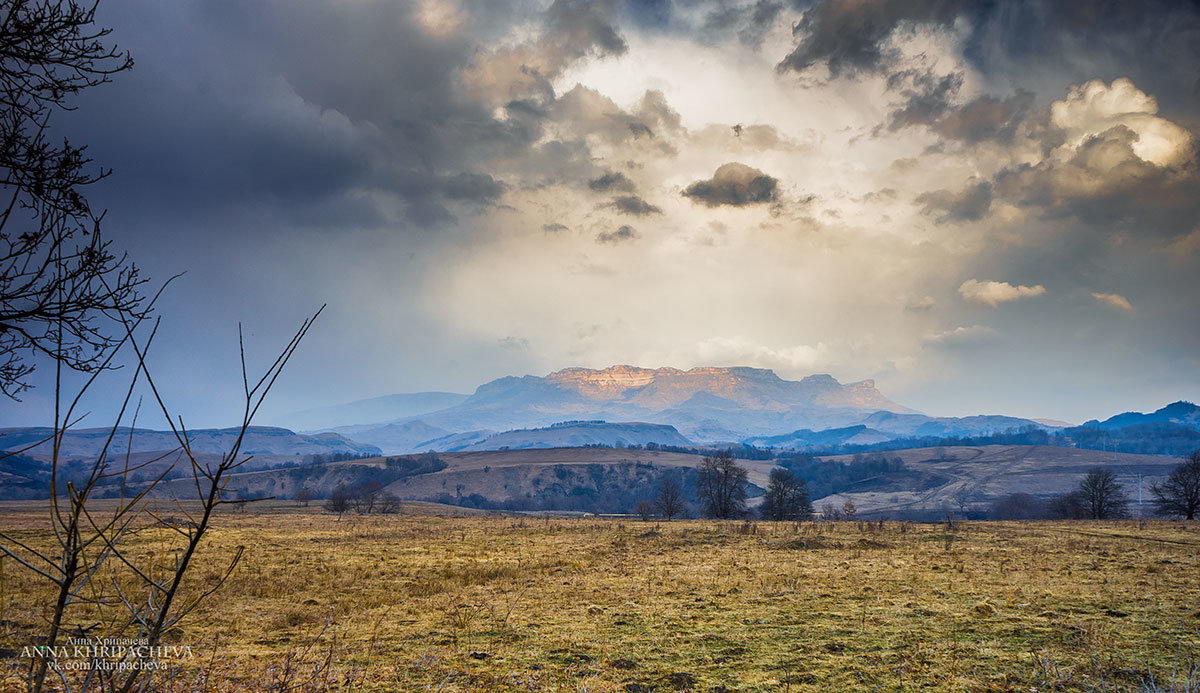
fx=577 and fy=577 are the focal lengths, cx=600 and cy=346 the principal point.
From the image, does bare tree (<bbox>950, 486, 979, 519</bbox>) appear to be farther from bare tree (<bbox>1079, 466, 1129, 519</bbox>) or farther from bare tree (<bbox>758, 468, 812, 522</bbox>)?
bare tree (<bbox>758, 468, 812, 522</bbox>)

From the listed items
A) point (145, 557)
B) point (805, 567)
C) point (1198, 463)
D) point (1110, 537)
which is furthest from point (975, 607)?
point (1198, 463)

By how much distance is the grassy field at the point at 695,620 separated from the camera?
1006 centimetres

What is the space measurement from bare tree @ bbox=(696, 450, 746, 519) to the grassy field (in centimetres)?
4430

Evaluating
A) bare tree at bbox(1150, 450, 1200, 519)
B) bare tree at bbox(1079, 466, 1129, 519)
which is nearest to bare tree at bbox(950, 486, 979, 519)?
bare tree at bbox(1079, 466, 1129, 519)

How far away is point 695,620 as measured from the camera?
14547 mm

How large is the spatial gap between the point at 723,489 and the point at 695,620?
61.0m

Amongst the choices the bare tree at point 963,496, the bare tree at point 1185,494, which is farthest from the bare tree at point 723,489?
the bare tree at point 963,496

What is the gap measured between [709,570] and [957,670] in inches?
515

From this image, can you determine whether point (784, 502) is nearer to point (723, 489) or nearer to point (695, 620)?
point (723, 489)

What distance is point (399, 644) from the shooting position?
41.9 feet

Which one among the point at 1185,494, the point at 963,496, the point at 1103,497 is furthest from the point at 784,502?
the point at 963,496

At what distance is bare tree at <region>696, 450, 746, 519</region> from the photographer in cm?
7262

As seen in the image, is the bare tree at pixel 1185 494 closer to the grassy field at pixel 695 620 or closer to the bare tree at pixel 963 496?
the grassy field at pixel 695 620

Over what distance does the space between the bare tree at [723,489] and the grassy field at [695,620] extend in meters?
44.3
